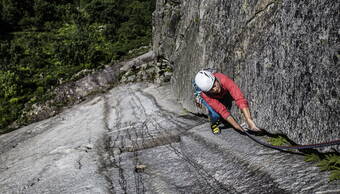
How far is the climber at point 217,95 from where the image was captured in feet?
21.4

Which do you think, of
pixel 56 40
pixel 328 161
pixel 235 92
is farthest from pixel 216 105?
pixel 56 40

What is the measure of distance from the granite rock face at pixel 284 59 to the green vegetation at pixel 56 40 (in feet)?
63.4

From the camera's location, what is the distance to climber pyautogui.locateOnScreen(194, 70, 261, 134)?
21.4 ft

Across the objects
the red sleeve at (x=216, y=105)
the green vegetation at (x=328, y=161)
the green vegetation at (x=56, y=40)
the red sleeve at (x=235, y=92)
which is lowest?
the green vegetation at (x=328, y=161)

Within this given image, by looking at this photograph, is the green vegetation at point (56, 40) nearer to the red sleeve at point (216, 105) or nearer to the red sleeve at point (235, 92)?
the red sleeve at point (216, 105)

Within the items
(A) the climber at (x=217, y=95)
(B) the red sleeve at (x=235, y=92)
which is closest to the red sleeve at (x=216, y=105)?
(A) the climber at (x=217, y=95)

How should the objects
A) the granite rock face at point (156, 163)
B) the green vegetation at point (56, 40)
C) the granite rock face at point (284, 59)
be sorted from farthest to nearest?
the green vegetation at point (56, 40)
the granite rock face at point (156, 163)
the granite rock face at point (284, 59)

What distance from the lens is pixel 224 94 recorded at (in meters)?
7.57

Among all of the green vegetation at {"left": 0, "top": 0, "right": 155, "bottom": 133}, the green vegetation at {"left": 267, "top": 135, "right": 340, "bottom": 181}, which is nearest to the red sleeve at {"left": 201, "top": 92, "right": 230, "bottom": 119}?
the green vegetation at {"left": 267, "top": 135, "right": 340, "bottom": 181}

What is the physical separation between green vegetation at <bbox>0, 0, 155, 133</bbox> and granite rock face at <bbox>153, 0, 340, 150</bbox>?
19.3 m

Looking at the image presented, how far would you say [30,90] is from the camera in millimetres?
26297

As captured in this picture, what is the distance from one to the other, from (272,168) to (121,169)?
379 centimetres

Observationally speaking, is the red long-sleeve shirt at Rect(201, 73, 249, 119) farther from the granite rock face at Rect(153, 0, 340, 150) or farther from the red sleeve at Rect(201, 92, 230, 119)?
the granite rock face at Rect(153, 0, 340, 150)

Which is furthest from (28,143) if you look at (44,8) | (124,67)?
(44,8)
